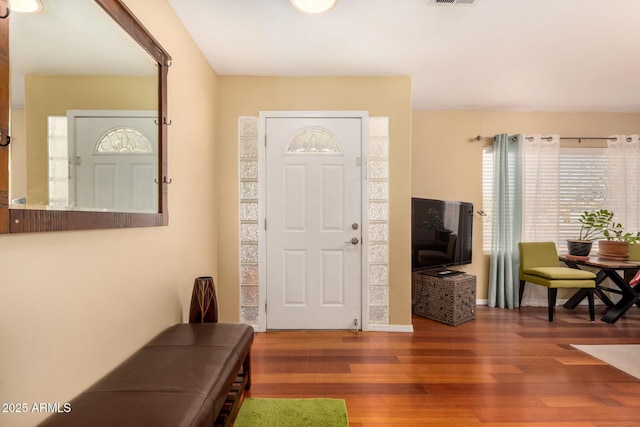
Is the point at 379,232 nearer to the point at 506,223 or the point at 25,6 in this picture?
the point at 506,223

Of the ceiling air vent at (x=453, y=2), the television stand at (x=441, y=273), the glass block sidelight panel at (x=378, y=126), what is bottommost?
the television stand at (x=441, y=273)

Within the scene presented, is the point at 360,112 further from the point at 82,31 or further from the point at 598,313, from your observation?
the point at 598,313

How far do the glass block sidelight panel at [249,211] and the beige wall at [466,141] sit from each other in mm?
2258

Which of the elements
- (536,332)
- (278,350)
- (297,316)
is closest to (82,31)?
(278,350)

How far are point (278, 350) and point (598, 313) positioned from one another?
13.1 feet

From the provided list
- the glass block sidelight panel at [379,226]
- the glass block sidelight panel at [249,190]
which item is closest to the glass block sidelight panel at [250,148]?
the glass block sidelight panel at [249,190]

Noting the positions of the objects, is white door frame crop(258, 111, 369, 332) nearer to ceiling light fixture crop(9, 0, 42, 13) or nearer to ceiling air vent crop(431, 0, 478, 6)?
ceiling air vent crop(431, 0, 478, 6)

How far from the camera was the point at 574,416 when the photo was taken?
197 cm

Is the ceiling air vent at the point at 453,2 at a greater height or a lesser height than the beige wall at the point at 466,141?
greater

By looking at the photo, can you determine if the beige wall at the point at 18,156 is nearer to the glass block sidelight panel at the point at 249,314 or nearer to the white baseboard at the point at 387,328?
the glass block sidelight panel at the point at 249,314

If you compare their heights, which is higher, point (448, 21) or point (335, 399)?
point (448, 21)

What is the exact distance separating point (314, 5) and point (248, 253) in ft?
7.31

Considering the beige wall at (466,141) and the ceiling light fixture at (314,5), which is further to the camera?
the beige wall at (466,141)

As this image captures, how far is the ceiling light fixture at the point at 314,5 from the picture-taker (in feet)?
6.82
